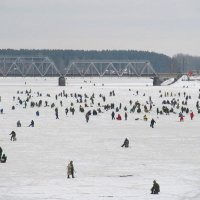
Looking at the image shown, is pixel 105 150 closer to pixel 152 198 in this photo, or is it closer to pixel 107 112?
pixel 152 198

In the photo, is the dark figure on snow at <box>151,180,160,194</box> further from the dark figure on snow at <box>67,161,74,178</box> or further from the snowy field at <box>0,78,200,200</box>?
the dark figure on snow at <box>67,161,74,178</box>

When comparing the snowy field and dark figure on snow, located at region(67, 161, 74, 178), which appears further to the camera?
dark figure on snow, located at region(67, 161, 74, 178)

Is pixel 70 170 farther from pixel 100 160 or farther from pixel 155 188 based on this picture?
pixel 100 160

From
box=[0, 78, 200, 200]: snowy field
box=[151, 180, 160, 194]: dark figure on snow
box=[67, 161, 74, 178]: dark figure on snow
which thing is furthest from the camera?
box=[67, 161, 74, 178]: dark figure on snow

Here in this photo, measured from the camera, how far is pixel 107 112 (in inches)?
1901

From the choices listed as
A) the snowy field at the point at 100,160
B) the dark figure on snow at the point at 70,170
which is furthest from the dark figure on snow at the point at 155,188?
the dark figure on snow at the point at 70,170

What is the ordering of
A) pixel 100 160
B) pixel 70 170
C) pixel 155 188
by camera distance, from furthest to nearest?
pixel 100 160 < pixel 70 170 < pixel 155 188

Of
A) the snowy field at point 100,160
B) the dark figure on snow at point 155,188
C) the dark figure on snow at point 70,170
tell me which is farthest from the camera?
the dark figure on snow at point 70,170

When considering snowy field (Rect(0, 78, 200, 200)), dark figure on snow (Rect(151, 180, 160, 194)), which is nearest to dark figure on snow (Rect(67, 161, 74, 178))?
snowy field (Rect(0, 78, 200, 200))

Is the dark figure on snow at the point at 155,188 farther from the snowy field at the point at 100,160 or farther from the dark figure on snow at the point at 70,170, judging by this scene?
the dark figure on snow at the point at 70,170

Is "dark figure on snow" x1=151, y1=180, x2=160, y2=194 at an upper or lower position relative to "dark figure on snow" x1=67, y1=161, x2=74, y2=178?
lower

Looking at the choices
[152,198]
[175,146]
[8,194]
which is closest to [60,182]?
[8,194]

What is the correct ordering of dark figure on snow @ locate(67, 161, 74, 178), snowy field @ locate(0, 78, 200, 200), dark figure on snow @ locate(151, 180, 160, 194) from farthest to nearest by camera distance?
1. dark figure on snow @ locate(67, 161, 74, 178)
2. snowy field @ locate(0, 78, 200, 200)
3. dark figure on snow @ locate(151, 180, 160, 194)

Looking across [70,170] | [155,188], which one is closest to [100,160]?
[70,170]
